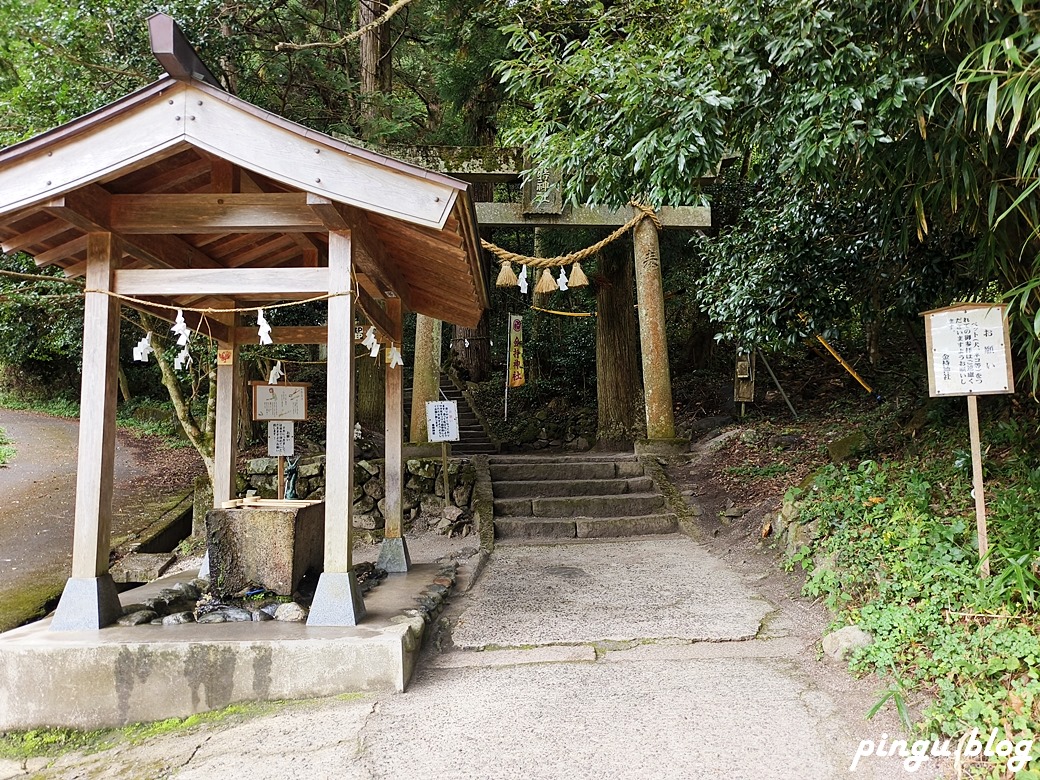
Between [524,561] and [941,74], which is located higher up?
[941,74]

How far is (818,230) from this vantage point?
546 cm

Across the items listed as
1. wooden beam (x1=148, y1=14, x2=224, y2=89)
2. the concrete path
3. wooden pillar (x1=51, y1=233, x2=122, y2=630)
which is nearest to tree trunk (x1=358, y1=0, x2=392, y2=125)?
wooden beam (x1=148, y1=14, x2=224, y2=89)

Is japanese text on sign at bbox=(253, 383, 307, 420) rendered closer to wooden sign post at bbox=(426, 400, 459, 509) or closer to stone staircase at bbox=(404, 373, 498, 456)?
wooden sign post at bbox=(426, 400, 459, 509)

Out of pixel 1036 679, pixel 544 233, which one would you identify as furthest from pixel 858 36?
pixel 544 233

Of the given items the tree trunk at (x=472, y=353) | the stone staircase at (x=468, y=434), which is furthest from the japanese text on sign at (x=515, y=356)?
the tree trunk at (x=472, y=353)

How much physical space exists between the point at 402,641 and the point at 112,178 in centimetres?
303

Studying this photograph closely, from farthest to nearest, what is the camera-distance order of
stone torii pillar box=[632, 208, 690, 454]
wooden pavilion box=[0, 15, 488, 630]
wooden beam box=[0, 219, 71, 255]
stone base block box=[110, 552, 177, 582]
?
stone torii pillar box=[632, 208, 690, 454] < stone base block box=[110, 552, 177, 582] < wooden beam box=[0, 219, 71, 255] < wooden pavilion box=[0, 15, 488, 630]

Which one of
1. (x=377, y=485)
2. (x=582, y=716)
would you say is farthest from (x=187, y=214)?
(x=377, y=485)

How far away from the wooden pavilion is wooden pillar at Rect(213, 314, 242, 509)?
1.19 m

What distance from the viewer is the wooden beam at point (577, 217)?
8.20 metres

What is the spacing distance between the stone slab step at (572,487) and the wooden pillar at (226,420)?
3.18 meters

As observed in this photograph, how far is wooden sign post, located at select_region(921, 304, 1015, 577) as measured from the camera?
132 inches

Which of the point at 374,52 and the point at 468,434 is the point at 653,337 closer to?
the point at 468,434

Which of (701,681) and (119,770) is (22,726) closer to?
(119,770)
